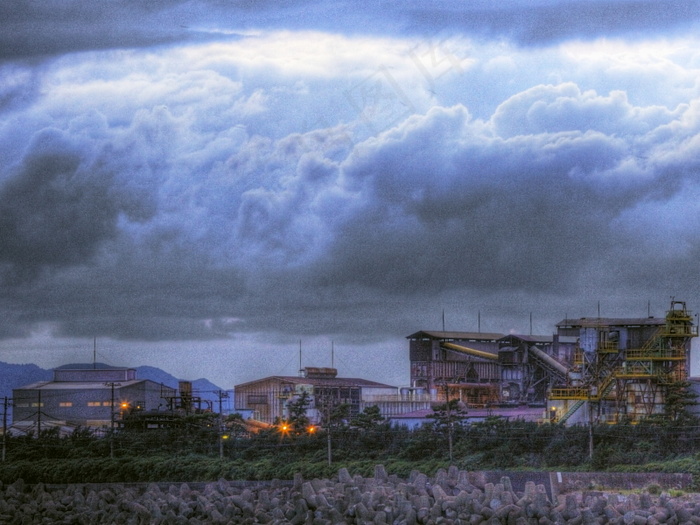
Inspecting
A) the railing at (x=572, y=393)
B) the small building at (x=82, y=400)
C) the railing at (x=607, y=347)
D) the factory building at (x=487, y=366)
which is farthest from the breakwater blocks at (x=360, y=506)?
the small building at (x=82, y=400)

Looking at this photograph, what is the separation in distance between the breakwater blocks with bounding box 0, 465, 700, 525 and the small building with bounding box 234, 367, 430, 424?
2737 cm

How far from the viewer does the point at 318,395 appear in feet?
161

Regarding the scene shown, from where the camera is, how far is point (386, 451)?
32.8 meters

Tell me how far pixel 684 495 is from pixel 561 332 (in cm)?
2836

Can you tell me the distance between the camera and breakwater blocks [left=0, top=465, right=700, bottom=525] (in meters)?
17.0

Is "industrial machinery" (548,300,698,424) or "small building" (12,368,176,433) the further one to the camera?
"small building" (12,368,176,433)

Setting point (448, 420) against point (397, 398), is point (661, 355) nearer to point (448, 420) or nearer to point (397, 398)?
point (448, 420)

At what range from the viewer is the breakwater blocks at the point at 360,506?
17.0 metres

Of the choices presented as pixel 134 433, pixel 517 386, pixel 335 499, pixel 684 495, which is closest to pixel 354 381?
pixel 517 386

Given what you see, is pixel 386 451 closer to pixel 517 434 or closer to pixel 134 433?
pixel 517 434

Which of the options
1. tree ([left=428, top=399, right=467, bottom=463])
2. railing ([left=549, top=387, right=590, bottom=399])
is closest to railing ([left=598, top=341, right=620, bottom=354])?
railing ([left=549, top=387, right=590, bottom=399])

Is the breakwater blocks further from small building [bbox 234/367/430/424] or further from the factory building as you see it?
the factory building

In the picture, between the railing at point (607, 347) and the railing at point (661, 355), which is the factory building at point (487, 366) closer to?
the railing at point (607, 347)

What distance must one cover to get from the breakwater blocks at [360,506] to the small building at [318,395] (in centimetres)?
2737
